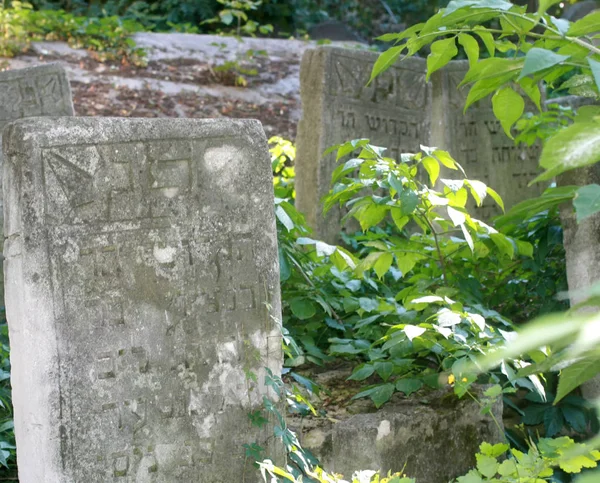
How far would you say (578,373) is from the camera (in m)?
0.95

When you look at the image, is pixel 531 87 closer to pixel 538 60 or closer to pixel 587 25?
pixel 587 25

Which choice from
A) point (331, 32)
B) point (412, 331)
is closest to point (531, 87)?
point (412, 331)

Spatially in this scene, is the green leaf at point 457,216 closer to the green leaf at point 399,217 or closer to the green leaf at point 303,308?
the green leaf at point 399,217

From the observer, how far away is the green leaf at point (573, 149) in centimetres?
75

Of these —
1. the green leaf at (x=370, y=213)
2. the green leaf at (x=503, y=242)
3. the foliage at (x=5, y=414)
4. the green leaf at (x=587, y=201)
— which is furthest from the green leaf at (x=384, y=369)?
the green leaf at (x=587, y=201)

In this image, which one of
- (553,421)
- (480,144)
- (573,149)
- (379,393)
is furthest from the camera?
(480,144)

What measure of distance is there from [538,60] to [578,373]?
0.39 metres

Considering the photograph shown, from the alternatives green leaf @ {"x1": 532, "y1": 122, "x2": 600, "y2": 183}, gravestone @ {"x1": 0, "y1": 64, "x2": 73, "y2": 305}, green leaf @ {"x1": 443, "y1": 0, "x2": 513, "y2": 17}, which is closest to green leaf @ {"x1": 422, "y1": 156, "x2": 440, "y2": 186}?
green leaf @ {"x1": 443, "y1": 0, "x2": 513, "y2": 17}

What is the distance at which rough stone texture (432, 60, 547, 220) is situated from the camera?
577 centimetres

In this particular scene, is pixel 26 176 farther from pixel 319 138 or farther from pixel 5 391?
pixel 319 138

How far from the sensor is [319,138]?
5.08 m

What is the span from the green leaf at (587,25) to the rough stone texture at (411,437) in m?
1.75

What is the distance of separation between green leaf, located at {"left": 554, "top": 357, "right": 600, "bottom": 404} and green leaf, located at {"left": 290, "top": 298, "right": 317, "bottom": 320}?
2.45m

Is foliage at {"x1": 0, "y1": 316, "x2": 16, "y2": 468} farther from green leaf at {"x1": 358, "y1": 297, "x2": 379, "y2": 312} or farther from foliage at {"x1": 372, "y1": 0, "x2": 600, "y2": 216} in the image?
foliage at {"x1": 372, "y1": 0, "x2": 600, "y2": 216}
